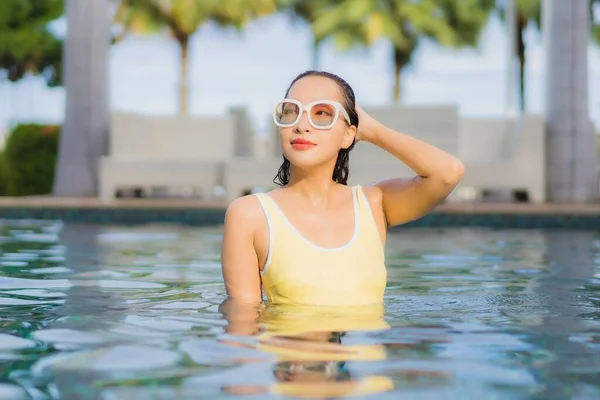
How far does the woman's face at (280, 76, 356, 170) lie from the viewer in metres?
3.02

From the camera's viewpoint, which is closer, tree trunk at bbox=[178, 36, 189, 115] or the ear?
the ear

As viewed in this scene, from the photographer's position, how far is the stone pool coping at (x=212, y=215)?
942 cm

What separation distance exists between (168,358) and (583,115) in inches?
406

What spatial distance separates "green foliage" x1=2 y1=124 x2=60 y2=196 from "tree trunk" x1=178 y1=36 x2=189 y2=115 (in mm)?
15686

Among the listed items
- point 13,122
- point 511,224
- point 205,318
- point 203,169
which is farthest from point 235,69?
point 205,318

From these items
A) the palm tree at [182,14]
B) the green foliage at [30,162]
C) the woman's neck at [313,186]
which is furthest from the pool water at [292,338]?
the palm tree at [182,14]

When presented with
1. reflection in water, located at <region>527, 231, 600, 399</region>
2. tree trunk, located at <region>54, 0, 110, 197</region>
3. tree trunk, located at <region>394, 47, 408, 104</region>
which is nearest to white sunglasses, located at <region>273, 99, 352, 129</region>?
reflection in water, located at <region>527, 231, 600, 399</region>

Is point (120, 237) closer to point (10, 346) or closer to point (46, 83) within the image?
point (10, 346)

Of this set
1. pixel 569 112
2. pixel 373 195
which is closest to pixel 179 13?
pixel 569 112

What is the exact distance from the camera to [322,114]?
3.05m

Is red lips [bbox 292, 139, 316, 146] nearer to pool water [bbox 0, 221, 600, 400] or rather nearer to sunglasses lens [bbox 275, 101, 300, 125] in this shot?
sunglasses lens [bbox 275, 101, 300, 125]

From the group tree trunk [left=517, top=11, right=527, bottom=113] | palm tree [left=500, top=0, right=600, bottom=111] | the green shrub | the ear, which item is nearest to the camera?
the ear

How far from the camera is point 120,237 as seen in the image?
7.94 metres

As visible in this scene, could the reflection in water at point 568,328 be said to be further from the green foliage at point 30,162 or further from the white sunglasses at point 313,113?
the green foliage at point 30,162
